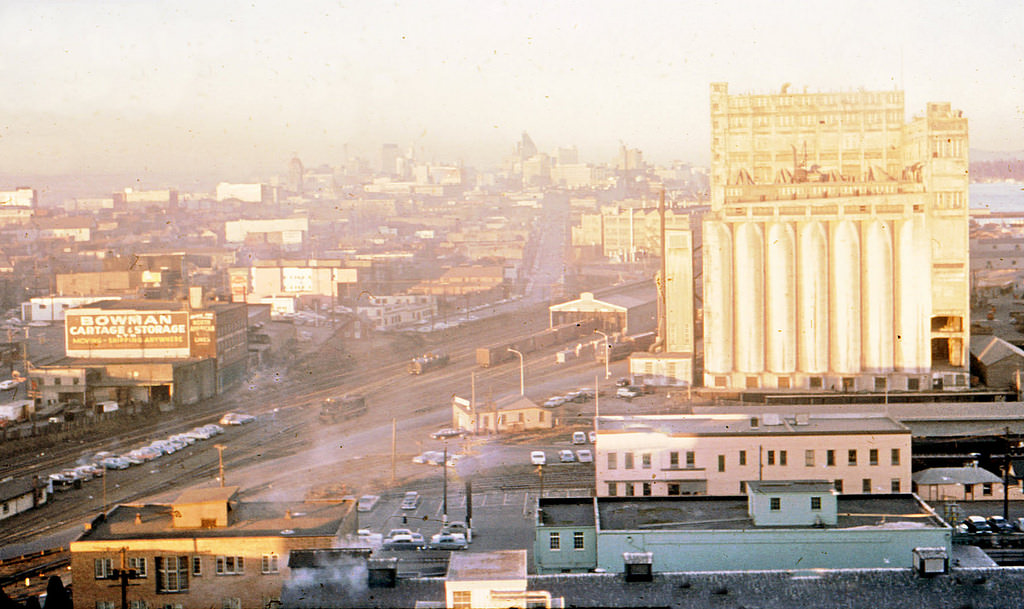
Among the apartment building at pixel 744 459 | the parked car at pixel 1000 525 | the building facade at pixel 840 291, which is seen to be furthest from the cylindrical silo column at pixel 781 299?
the parked car at pixel 1000 525

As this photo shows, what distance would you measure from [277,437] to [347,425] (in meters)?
1.33

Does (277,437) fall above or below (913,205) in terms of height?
below

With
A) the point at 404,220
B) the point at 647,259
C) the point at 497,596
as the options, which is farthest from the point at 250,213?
the point at 497,596

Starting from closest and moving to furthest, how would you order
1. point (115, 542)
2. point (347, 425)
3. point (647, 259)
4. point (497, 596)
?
1. point (497, 596)
2. point (115, 542)
3. point (347, 425)
4. point (647, 259)

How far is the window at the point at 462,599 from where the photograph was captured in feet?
23.7

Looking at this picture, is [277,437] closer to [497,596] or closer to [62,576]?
[62,576]

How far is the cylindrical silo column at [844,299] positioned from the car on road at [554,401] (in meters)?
4.14

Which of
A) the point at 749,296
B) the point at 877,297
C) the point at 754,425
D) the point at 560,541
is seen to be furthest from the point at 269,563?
the point at 877,297

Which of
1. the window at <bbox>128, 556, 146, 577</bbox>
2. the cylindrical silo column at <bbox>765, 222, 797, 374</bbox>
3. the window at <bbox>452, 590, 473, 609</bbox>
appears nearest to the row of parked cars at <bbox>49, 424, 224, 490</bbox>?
the window at <bbox>128, 556, 146, 577</bbox>

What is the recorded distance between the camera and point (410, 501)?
14055 mm

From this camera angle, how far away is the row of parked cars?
16312 millimetres

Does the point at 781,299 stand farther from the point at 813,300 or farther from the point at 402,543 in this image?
the point at 402,543

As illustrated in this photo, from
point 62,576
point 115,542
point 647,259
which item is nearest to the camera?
point 115,542

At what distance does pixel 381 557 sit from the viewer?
885 cm
